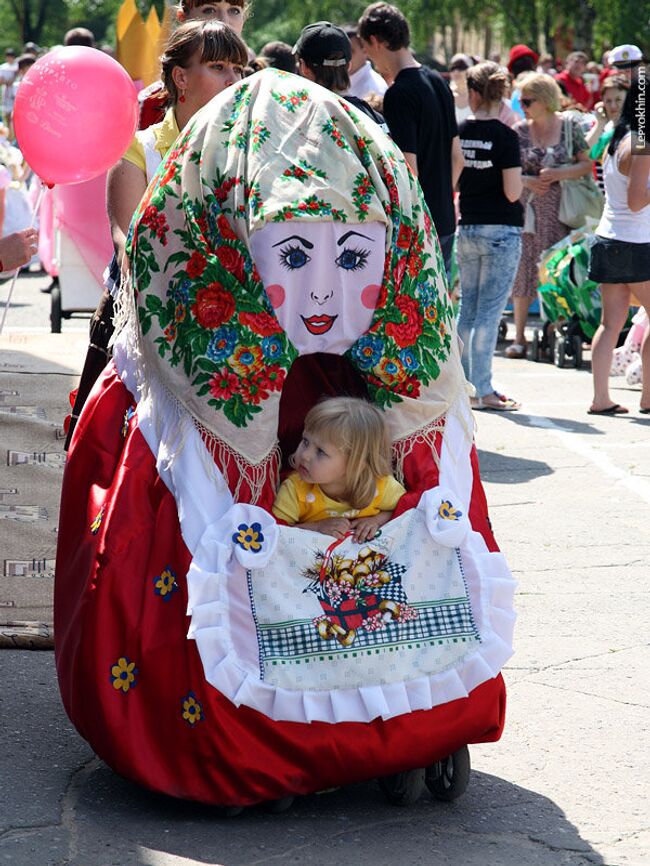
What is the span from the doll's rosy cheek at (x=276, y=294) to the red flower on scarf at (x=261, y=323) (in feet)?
0.13

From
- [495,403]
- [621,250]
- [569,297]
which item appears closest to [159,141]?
[621,250]

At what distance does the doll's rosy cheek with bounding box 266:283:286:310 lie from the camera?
3.42 metres

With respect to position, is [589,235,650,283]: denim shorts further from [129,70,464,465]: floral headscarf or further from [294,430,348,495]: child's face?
[294,430,348,495]: child's face

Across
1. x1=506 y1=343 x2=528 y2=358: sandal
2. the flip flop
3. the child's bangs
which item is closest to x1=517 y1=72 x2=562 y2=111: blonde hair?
x1=506 y1=343 x2=528 y2=358: sandal

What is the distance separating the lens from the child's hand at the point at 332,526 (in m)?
3.46

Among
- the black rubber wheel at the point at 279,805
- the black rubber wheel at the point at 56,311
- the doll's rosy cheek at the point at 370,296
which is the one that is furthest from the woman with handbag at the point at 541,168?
the black rubber wheel at the point at 279,805

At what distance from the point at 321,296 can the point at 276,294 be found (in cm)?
11

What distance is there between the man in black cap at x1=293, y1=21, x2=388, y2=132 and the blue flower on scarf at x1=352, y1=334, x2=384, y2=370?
3.31m

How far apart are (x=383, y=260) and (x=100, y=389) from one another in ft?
2.81

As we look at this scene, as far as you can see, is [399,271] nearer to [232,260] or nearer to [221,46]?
[232,260]

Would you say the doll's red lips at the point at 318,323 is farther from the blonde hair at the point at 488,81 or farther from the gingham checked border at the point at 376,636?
the blonde hair at the point at 488,81

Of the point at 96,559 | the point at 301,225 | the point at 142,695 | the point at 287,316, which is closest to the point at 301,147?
the point at 301,225

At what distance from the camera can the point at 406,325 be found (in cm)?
353

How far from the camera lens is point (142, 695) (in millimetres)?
3387
